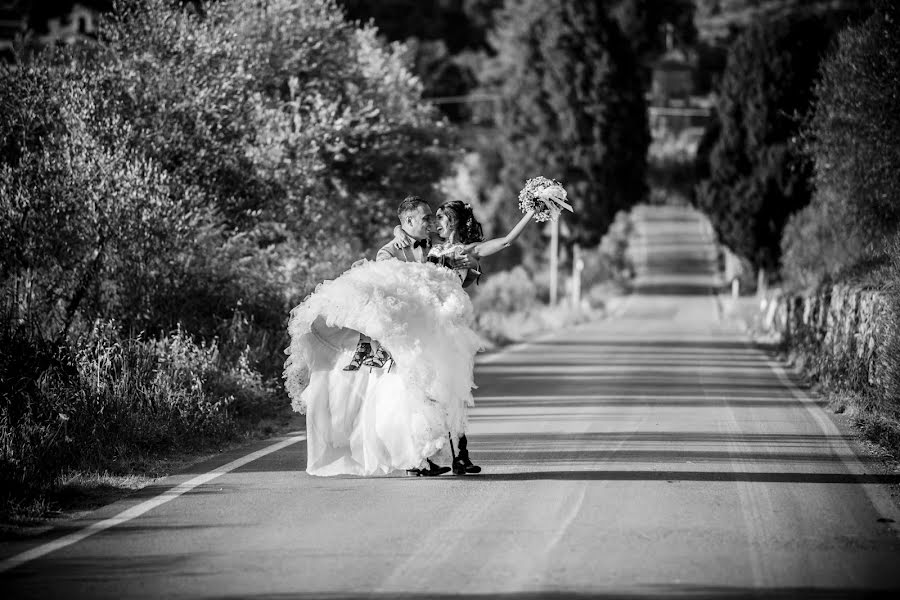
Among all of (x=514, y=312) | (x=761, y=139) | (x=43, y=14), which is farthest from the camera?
(x=43, y=14)

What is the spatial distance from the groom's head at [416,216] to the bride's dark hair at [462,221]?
169 mm

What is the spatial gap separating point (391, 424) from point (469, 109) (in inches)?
2714

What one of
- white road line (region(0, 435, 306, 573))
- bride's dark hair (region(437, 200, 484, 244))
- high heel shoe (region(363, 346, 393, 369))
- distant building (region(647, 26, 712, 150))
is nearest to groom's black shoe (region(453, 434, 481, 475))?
high heel shoe (region(363, 346, 393, 369))

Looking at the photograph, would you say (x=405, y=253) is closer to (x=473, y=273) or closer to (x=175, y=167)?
(x=473, y=273)

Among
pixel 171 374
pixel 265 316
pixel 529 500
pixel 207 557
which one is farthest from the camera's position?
pixel 265 316

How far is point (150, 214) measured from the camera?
1602cm

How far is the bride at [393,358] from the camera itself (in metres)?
9.56

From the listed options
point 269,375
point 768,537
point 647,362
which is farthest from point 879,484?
point 647,362

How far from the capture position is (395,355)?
378 inches

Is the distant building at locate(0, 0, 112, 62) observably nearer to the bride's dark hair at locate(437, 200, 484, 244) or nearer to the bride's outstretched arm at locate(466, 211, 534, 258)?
the bride's dark hair at locate(437, 200, 484, 244)

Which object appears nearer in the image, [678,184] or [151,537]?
[151,537]

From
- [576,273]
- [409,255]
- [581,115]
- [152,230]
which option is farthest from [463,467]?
[581,115]

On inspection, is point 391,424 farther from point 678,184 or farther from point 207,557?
point 678,184

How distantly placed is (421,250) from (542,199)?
1.08 metres
